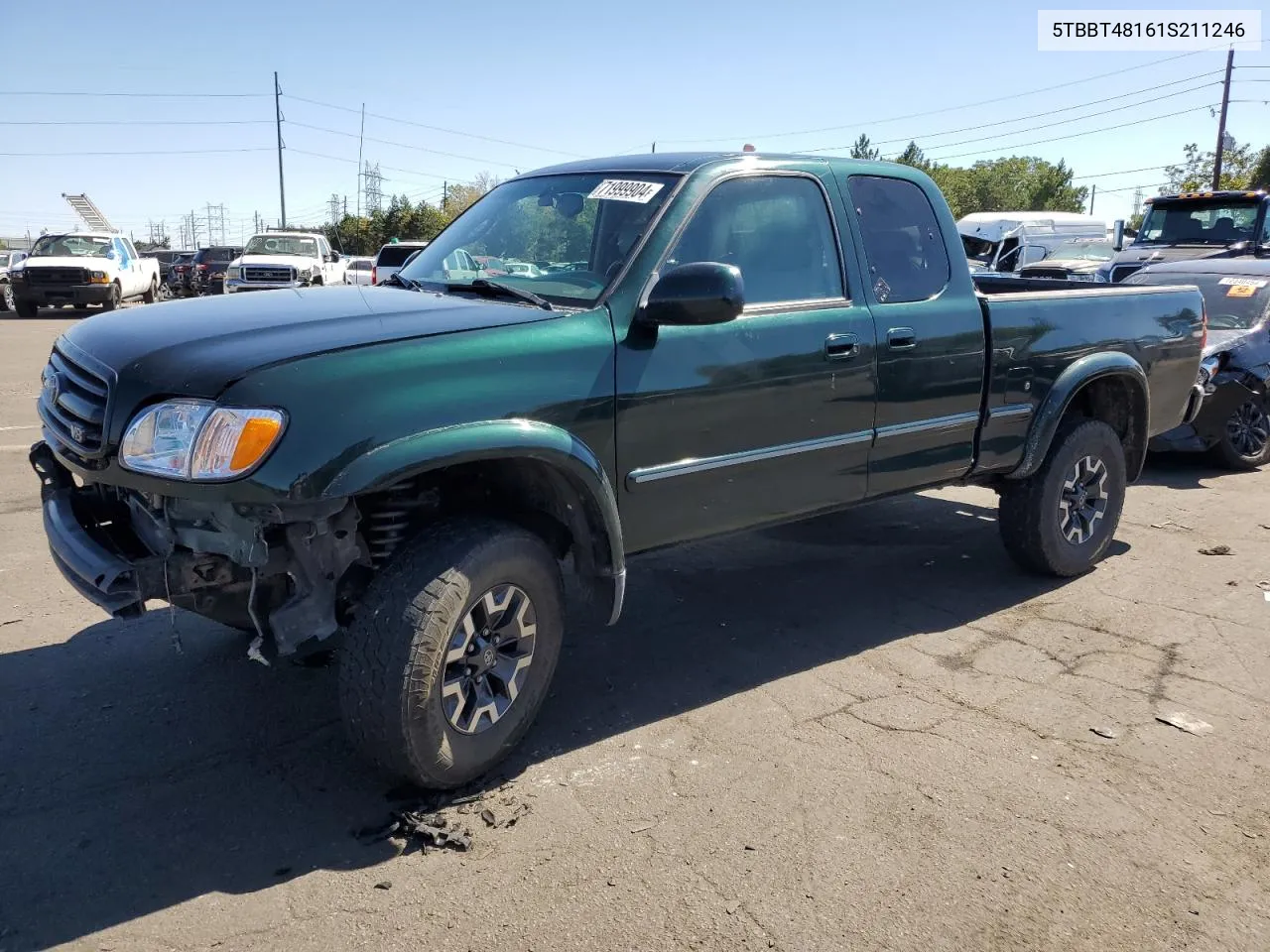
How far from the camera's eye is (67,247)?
74.1 feet

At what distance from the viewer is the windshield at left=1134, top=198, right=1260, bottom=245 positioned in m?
14.1

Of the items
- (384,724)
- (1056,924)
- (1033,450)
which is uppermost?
(1033,450)

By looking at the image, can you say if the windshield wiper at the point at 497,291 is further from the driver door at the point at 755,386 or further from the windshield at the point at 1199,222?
the windshield at the point at 1199,222

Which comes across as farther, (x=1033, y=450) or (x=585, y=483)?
(x=1033, y=450)

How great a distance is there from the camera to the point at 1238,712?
13.0ft

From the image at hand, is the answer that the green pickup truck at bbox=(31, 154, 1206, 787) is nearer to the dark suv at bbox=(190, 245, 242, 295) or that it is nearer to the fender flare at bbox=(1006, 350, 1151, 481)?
the fender flare at bbox=(1006, 350, 1151, 481)

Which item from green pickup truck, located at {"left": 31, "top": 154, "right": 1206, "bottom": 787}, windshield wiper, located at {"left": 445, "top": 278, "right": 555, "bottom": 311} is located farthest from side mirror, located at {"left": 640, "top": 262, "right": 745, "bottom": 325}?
windshield wiper, located at {"left": 445, "top": 278, "right": 555, "bottom": 311}

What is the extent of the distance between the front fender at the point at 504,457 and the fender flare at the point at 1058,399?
8.34ft

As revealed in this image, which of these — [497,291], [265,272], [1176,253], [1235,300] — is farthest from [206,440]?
[265,272]

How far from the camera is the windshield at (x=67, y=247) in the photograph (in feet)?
73.4

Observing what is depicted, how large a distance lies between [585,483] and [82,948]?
1842 millimetres

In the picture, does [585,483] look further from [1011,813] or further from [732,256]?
[1011,813]

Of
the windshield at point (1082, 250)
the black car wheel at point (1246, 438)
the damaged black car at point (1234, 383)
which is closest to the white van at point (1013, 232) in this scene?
the windshield at point (1082, 250)

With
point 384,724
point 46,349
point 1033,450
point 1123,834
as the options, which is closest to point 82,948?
point 384,724
